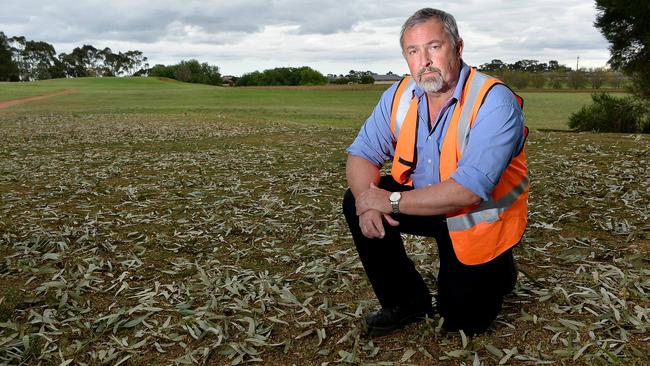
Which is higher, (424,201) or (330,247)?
(424,201)

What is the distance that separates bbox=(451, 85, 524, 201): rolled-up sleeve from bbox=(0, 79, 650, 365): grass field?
3.84 feet

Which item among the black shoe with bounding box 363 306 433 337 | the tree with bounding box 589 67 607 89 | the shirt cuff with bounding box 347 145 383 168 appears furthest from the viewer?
the tree with bounding box 589 67 607 89

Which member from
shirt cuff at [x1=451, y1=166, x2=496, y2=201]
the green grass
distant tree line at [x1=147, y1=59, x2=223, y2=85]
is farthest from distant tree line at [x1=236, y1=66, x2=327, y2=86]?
shirt cuff at [x1=451, y1=166, x2=496, y2=201]

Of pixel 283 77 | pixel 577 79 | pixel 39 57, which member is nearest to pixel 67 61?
pixel 39 57

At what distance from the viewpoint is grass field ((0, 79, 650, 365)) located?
12.3 ft

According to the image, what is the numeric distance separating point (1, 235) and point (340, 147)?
9497 mm

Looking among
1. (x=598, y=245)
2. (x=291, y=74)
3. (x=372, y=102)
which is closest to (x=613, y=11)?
(x=598, y=245)

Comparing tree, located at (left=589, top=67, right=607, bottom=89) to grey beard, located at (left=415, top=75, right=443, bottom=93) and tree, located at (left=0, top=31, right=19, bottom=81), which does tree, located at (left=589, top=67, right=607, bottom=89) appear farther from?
tree, located at (left=0, top=31, right=19, bottom=81)

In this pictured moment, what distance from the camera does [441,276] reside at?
3.80 metres

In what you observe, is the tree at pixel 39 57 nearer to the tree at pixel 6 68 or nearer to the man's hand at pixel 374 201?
the tree at pixel 6 68

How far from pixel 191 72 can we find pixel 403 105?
430 feet

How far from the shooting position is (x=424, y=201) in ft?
11.4

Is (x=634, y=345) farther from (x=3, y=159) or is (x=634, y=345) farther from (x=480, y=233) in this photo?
(x=3, y=159)

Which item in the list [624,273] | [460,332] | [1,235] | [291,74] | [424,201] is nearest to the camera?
[424,201]
